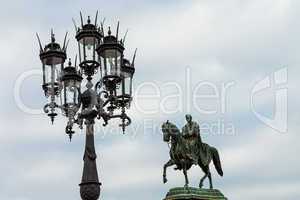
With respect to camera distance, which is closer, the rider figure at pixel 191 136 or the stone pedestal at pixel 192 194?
the stone pedestal at pixel 192 194

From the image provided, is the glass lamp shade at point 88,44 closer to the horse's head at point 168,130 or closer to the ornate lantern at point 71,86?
the ornate lantern at point 71,86

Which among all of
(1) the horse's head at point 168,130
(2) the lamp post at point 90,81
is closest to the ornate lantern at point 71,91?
(2) the lamp post at point 90,81

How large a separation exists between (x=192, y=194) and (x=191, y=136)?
1.96 metres

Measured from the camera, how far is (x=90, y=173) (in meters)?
11.9

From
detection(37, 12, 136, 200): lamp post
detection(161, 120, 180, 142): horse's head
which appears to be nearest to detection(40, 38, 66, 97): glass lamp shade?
detection(37, 12, 136, 200): lamp post

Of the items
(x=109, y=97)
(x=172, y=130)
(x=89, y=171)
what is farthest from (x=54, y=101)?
(x=172, y=130)

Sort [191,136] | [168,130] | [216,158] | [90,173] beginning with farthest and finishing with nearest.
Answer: [216,158] → [191,136] → [168,130] → [90,173]

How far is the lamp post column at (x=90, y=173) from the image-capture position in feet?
38.6

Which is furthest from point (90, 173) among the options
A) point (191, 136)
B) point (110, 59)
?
point (191, 136)

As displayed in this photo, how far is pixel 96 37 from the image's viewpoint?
1312cm

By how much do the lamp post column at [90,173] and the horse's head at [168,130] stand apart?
18.3 feet

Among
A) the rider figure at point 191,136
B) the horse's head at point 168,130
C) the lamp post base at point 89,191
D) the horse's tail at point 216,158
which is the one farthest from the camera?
the horse's tail at point 216,158

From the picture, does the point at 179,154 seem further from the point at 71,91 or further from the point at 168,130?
the point at 71,91

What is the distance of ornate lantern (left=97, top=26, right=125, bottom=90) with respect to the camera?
13.0 meters
